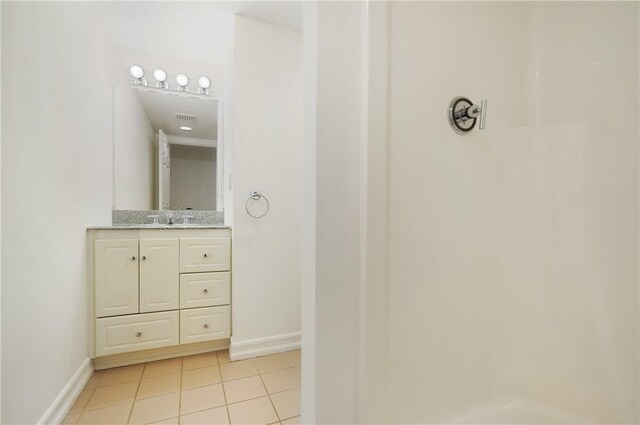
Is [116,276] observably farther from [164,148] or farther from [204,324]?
[164,148]

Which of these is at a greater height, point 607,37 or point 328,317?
point 607,37

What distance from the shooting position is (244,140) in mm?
1763

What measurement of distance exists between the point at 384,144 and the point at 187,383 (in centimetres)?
161

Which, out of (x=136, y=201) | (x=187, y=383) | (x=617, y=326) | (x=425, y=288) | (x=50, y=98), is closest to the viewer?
(x=425, y=288)

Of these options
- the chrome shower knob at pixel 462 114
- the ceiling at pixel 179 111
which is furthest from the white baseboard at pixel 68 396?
the chrome shower knob at pixel 462 114

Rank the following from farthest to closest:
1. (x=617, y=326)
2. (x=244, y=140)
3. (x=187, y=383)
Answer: (x=244, y=140) → (x=187, y=383) → (x=617, y=326)

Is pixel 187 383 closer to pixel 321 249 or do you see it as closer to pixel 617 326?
pixel 321 249

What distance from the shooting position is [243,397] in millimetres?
1351

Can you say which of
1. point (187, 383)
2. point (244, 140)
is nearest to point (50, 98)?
point (244, 140)

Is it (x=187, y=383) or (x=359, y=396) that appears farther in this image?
(x=187, y=383)

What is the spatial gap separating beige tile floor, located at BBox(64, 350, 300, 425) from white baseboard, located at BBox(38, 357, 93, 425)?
29mm

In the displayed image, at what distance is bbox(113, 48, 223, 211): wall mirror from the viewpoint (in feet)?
6.75

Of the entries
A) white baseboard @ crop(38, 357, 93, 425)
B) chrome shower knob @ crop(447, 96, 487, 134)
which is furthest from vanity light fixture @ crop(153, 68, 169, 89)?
chrome shower knob @ crop(447, 96, 487, 134)

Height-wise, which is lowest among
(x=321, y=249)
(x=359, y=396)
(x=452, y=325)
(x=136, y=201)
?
(x=359, y=396)
